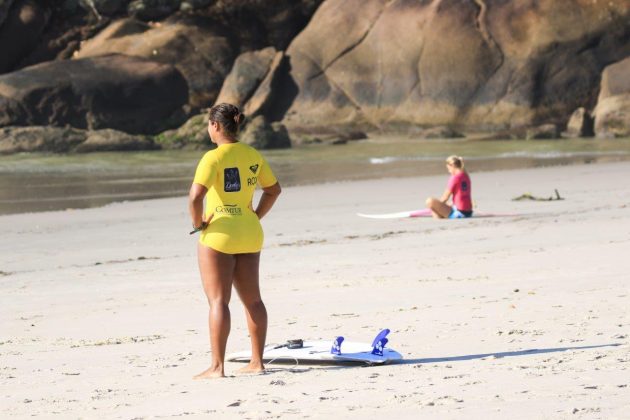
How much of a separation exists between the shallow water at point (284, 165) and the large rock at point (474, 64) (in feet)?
5.88

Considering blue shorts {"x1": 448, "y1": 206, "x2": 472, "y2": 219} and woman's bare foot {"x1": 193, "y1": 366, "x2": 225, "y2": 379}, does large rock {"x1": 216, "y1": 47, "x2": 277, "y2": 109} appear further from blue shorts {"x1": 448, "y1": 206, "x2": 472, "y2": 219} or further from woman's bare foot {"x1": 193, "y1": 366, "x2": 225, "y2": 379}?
woman's bare foot {"x1": 193, "y1": 366, "x2": 225, "y2": 379}

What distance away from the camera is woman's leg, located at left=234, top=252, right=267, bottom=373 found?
6082 millimetres

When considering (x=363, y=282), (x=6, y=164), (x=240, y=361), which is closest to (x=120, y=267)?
(x=363, y=282)

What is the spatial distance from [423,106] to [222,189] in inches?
1159

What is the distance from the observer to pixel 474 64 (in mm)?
34625

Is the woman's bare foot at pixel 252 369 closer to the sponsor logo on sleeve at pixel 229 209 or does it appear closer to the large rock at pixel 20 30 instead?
the sponsor logo on sleeve at pixel 229 209

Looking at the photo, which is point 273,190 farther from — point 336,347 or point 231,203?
point 336,347

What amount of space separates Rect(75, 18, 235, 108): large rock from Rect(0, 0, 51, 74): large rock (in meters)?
1.85

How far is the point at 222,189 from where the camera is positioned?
5.98 metres

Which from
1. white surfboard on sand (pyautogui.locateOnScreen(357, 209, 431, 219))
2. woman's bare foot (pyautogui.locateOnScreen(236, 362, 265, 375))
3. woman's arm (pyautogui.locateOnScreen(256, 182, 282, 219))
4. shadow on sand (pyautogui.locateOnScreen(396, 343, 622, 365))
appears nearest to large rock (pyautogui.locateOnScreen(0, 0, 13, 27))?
white surfboard on sand (pyautogui.locateOnScreen(357, 209, 431, 219))

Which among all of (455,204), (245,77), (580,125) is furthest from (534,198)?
(245,77)

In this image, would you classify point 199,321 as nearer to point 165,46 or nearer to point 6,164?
point 6,164

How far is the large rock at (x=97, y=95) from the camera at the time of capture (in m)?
34.8

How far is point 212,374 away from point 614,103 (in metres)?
A: 28.8
